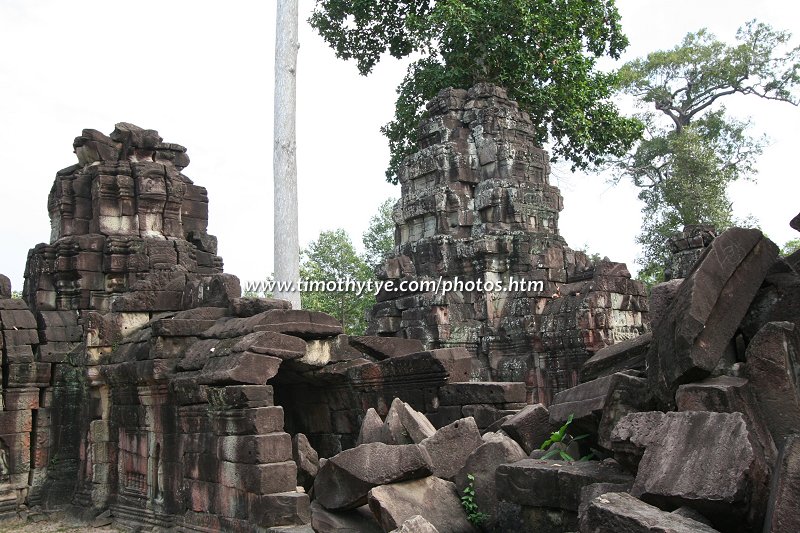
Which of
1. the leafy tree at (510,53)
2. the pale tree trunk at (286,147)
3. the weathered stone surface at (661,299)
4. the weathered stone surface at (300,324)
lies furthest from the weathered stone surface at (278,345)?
the leafy tree at (510,53)

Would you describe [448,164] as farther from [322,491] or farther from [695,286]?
[695,286]

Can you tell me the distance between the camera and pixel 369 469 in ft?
19.4

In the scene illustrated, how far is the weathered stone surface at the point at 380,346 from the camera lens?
9.03 m

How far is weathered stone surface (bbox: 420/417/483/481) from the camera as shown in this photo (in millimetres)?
6359

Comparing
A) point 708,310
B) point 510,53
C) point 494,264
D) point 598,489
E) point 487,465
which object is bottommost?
point 487,465

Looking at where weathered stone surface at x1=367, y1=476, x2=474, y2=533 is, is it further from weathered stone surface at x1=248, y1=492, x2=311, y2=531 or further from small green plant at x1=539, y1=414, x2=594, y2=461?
weathered stone surface at x1=248, y1=492, x2=311, y2=531

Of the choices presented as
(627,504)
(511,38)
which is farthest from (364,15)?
(627,504)

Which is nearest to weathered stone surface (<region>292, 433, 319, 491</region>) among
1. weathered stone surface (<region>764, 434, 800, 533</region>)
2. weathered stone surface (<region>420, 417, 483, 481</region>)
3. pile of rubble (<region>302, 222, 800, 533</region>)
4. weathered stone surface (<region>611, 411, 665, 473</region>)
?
pile of rubble (<region>302, 222, 800, 533</region>)

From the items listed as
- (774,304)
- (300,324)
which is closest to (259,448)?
(300,324)

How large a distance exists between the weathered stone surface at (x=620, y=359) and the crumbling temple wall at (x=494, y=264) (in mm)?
8276

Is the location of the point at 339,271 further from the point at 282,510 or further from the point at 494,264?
the point at 282,510

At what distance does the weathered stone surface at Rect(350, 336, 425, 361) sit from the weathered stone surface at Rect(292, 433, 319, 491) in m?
1.36

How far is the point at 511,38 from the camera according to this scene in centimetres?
2203

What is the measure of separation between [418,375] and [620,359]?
9.85 ft
